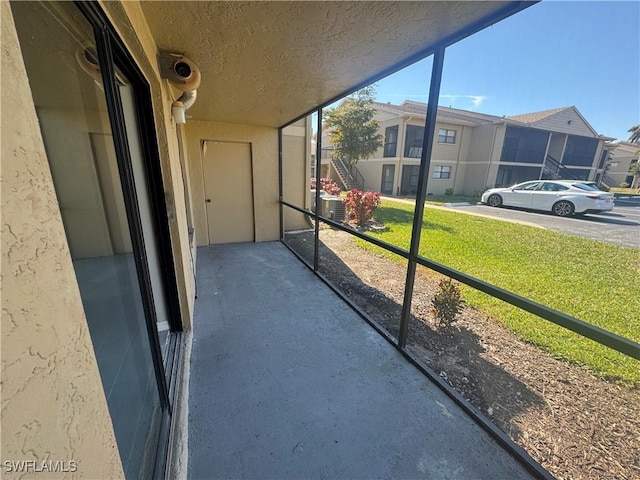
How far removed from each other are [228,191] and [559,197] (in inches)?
370

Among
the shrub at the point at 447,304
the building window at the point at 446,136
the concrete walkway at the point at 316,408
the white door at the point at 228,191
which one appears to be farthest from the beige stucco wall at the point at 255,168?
the building window at the point at 446,136

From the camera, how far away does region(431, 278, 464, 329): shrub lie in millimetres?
2676

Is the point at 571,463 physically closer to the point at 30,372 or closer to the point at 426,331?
the point at 426,331

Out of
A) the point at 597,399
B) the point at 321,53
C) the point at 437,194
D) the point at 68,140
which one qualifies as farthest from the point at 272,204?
the point at 437,194

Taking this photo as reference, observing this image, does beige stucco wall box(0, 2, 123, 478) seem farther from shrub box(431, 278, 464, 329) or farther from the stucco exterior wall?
the stucco exterior wall

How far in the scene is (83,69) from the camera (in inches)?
41.9

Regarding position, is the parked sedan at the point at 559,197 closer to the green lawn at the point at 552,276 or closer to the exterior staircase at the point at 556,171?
the green lawn at the point at 552,276

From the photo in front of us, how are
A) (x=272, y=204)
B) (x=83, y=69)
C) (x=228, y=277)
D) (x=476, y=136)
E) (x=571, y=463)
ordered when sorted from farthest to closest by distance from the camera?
(x=476, y=136)
(x=272, y=204)
(x=228, y=277)
(x=571, y=463)
(x=83, y=69)

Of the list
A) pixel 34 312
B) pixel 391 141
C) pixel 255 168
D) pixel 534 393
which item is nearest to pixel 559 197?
pixel 534 393

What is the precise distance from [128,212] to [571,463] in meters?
2.76

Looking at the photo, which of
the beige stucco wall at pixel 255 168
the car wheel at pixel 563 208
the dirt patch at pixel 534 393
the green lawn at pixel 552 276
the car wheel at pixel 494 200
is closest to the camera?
the dirt patch at pixel 534 393

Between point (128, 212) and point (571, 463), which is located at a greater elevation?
point (128, 212)

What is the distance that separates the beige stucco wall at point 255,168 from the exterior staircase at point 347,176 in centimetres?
1088

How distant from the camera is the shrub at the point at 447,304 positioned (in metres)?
2.68
